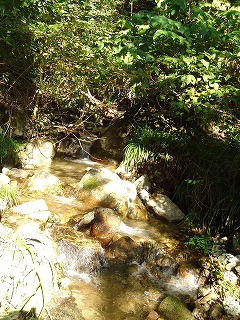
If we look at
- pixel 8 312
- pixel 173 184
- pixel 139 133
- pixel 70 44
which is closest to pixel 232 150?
pixel 173 184

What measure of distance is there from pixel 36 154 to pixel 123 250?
13.7 feet

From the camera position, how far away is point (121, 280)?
13.4ft

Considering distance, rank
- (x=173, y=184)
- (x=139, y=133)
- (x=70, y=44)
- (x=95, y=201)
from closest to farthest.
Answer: (x=70, y=44) → (x=95, y=201) → (x=173, y=184) → (x=139, y=133)

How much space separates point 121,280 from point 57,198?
2.26 metres

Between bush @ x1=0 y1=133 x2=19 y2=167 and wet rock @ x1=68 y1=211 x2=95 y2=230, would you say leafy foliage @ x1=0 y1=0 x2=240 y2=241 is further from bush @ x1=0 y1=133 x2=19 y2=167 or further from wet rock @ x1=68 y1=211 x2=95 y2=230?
wet rock @ x1=68 y1=211 x2=95 y2=230

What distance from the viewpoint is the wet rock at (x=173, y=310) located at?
3475 millimetres

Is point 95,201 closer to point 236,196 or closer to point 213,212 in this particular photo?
point 213,212

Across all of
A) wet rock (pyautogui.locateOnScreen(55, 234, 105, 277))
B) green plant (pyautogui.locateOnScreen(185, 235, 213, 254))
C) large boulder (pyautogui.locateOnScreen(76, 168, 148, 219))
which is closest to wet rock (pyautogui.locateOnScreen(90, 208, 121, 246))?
wet rock (pyautogui.locateOnScreen(55, 234, 105, 277))

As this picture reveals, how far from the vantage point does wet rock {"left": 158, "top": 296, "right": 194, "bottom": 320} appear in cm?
347

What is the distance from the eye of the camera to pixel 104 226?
480 cm

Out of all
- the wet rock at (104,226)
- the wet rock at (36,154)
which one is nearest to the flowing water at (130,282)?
the wet rock at (104,226)

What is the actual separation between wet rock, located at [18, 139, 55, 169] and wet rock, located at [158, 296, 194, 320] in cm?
484

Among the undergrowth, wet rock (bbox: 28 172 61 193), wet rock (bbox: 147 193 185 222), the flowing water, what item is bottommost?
the flowing water

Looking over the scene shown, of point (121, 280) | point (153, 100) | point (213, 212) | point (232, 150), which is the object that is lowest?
point (121, 280)
